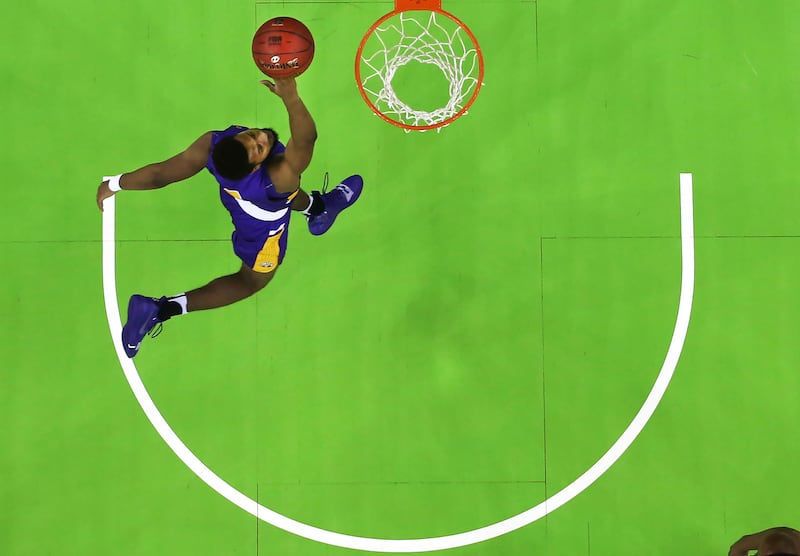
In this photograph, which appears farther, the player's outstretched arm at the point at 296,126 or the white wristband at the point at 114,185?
the white wristband at the point at 114,185

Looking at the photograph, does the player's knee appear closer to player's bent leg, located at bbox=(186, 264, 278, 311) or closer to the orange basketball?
player's bent leg, located at bbox=(186, 264, 278, 311)

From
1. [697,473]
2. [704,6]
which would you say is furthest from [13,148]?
[697,473]

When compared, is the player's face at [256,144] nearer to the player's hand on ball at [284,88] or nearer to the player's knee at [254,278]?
the player's hand on ball at [284,88]

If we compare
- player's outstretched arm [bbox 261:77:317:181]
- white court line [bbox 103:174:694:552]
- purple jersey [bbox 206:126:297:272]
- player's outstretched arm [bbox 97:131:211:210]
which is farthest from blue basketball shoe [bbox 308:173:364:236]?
white court line [bbox 103:174:694:552]

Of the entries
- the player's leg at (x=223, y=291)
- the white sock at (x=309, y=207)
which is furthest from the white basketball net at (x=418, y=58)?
the player's leg at (x=223, y=291)

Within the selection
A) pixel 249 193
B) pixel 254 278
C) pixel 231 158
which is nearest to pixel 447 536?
pixel 254 278

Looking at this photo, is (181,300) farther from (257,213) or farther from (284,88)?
(284,88)

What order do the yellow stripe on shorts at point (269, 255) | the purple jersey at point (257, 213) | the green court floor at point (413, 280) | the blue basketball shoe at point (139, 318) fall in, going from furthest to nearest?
the green court floor at point (413, 280) → the blue basketball shoe at point (139, 318) → the yellow stripe on shorts at point (269, 255) → the purple jersey at point (257, 213)
